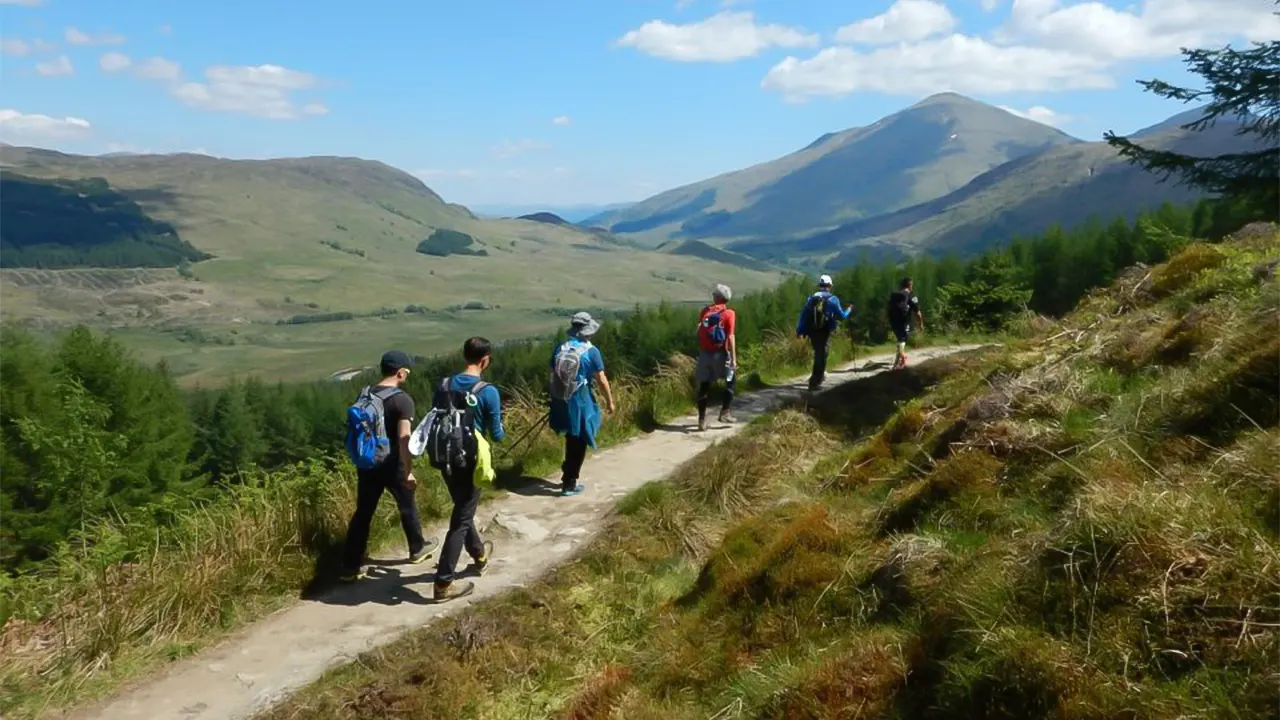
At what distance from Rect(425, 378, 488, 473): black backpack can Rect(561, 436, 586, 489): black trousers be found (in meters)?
2.44

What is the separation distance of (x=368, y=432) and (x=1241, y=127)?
2117cm

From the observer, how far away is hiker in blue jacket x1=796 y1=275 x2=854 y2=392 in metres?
14.2

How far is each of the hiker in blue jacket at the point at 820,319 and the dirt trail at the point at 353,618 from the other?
16.3 feet

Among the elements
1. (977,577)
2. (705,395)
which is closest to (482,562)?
(977,577)

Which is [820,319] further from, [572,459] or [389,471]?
[389,471]

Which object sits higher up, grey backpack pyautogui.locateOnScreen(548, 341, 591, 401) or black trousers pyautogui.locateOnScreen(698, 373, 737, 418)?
grey backpack pyautogui.locateOnScreen(548, 341, 591, 401)

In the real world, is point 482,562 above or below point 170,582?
below

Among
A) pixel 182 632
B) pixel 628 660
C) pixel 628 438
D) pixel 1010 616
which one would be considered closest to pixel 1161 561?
pixel 1010 616

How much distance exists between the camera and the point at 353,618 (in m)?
6.66

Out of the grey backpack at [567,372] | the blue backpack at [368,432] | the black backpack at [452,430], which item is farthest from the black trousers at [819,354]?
the blue backpack at [368,432]

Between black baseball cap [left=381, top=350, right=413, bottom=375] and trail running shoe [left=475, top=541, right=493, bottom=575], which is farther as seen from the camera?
trail running shoe [left=475, top=541, right=493, bottom=575]

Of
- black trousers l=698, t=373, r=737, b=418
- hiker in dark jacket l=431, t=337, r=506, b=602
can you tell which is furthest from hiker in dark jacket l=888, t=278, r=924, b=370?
hiker in dark jacket l=431, t=337, r=506, b=602

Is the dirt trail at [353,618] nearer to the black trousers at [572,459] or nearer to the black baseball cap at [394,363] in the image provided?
the black trousers at [572,459]

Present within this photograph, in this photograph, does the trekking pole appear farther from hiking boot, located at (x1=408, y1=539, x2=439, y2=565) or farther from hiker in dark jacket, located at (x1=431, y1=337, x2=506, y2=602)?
hiker in dark jacket, located at (x1=431, y1=337, x2=506, y2=602)
